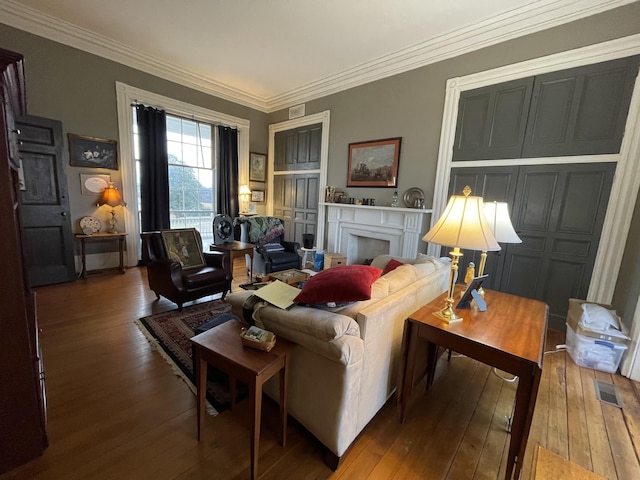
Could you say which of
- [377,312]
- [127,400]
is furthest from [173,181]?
[377,312]

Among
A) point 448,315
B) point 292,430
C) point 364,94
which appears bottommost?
point 292,430

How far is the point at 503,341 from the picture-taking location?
129 cm

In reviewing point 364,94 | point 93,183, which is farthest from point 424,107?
point 93,183

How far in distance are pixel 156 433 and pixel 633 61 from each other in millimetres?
4663

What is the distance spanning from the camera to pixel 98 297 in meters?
3.23

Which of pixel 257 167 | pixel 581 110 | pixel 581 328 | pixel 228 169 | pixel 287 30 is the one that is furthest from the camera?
pixel 257 167

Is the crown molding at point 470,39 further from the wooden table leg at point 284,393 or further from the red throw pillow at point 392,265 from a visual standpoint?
the wooden table leg at point 284,393

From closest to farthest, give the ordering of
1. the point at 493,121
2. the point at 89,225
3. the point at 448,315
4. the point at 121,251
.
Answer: the point at 448,315
the point at 493,121
the point at 89,225
the point at 121,251

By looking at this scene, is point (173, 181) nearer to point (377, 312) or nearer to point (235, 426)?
point (235, 426)

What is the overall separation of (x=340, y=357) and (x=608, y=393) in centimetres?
225

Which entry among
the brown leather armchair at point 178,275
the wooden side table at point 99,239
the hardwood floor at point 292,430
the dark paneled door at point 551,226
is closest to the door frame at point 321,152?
the brown leather armchair at point 178,275

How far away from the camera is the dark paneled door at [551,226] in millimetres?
2645

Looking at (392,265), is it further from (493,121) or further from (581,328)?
(493,121)

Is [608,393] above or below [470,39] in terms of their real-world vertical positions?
below
